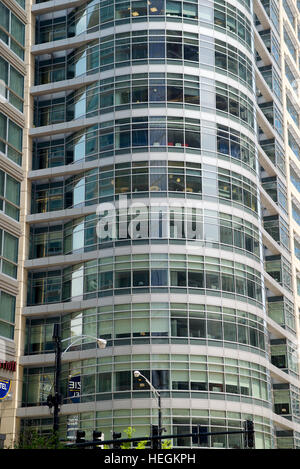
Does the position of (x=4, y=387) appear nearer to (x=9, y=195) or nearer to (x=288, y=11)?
(x=9, y=195)

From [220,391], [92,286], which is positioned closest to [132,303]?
[92,286]

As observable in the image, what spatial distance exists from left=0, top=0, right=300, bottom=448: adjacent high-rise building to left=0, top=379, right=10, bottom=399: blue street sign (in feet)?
1.09

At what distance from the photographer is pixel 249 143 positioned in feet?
216

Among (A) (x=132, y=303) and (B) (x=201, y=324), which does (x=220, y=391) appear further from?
(A) (x=132, y=303)

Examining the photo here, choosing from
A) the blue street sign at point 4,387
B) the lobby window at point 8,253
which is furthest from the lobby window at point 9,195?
the blue street sign at point 4,387

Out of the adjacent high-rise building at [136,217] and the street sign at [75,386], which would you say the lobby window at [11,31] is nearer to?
the adjacent high-rise building at [136,217]

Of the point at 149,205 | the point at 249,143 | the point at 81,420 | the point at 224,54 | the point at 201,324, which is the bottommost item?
the point at 81,420

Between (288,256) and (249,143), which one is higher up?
(249,143)

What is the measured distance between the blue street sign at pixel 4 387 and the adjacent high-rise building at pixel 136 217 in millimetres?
332

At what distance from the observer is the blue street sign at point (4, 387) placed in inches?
2100

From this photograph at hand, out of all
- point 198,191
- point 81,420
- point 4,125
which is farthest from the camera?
point 198,191

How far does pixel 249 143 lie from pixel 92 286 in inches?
712

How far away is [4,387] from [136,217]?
15.2 metres

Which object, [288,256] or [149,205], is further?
[288,256]
